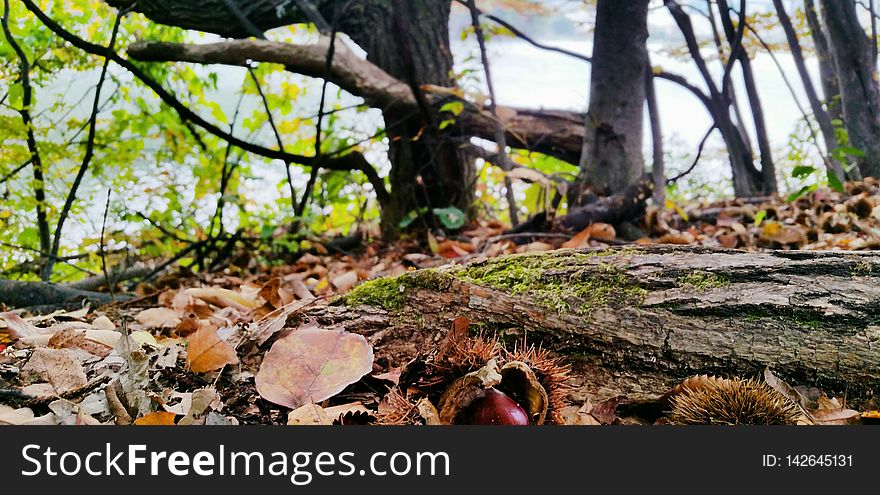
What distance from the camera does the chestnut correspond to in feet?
3.09

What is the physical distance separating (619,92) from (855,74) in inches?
49.5

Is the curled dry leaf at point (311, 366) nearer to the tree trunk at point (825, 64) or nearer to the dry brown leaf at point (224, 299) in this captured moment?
the dry brown leaf at point (224, 299)

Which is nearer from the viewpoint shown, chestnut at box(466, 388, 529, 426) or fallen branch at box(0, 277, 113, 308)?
chestnut at box(466, 388, 529, 426)

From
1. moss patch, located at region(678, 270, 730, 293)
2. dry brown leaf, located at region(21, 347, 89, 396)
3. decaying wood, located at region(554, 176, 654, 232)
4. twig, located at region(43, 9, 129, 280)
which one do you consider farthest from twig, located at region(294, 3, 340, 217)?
moss patch, located at region(678, 270, 730, 293)

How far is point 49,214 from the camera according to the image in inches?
143

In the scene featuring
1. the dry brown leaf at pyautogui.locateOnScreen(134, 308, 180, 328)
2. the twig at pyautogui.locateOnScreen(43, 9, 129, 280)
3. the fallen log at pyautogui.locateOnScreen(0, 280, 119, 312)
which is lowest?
the dry brown leaf at pyautogui.locateOnScreen(134, 308, 180, 328)

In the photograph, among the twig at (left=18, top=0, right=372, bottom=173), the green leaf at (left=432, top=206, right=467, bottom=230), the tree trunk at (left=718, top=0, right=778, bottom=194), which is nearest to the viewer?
the twig at (left=18, top=0, right=372, bottom=173)

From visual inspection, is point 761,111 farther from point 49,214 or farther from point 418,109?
point 49,214

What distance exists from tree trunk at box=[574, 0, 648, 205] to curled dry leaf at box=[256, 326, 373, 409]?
2.35 metres

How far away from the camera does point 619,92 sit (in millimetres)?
3305

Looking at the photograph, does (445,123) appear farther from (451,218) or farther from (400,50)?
(400,50)

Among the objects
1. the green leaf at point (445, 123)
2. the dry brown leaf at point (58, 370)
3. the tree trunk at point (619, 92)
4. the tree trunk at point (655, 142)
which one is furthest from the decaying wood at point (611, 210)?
the dry brown leaf at point (58, 370)

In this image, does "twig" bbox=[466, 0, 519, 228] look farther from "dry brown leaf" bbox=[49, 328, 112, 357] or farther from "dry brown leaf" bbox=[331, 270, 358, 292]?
"dry brown leaf" bbox=[49, 328, 112, 357]

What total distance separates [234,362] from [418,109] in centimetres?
276
